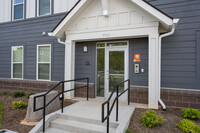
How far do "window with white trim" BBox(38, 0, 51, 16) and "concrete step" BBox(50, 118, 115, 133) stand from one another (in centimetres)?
571

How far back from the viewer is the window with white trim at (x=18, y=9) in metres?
7.40

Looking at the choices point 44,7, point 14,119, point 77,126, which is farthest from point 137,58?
point 44,7

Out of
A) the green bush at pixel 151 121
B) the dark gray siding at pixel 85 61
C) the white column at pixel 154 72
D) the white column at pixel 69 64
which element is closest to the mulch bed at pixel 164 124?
the green bush at pixel 151 121

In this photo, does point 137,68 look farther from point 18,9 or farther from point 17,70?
point 18,9

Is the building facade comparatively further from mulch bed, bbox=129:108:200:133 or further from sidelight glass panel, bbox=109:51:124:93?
mulch bed, bbox=129:108:200:133

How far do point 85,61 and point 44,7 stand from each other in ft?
12.9

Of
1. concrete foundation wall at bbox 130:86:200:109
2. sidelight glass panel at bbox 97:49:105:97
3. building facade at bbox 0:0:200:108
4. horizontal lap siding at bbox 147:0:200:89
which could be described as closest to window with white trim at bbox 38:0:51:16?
building facade at bbox 0:0:200:108

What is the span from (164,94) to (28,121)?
439 centimetres

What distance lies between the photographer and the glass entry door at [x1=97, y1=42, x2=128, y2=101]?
202 inches

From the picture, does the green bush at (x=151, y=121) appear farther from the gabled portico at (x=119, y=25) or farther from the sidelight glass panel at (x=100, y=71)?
the sidelight glass panel at (x=100, y=71)

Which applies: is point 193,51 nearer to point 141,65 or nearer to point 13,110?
point 141,65

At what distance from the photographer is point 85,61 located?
574 cm

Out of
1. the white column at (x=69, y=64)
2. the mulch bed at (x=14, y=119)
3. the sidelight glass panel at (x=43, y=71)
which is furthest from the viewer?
the sidelight glass panel at (x=43, y=71)

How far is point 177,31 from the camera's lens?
4422mm
